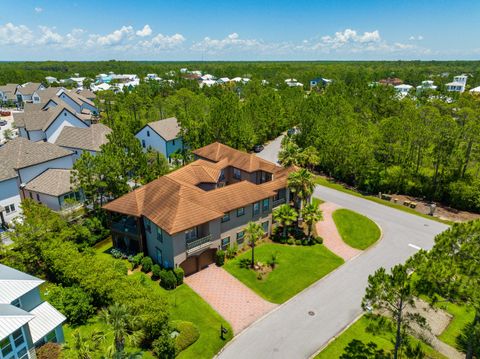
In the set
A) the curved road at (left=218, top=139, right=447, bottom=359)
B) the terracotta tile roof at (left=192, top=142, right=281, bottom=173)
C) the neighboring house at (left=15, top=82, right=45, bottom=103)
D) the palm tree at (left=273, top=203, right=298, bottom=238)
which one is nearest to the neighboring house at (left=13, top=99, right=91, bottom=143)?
the terracotta tile roof at (left=192, top=142, right=281, bottom=173)

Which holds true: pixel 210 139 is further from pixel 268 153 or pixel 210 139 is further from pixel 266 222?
pixel 266 222

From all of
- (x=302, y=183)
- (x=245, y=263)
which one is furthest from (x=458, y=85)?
(x=245, y=263)

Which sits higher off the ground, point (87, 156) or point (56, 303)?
point (87, 156)

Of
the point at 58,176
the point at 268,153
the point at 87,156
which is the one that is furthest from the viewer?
the point at 268,153

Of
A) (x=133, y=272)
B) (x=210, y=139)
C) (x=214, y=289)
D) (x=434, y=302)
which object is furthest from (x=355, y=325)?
(x=210, y=139)

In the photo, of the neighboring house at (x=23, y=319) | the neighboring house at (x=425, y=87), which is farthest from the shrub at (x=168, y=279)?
the neighboring house at (x=425, y=87)

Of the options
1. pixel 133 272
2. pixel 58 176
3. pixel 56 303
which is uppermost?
pixel 58 176

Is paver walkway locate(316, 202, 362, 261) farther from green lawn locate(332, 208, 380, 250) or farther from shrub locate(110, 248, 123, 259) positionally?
shrub locate(110, 248, 123, 259)
